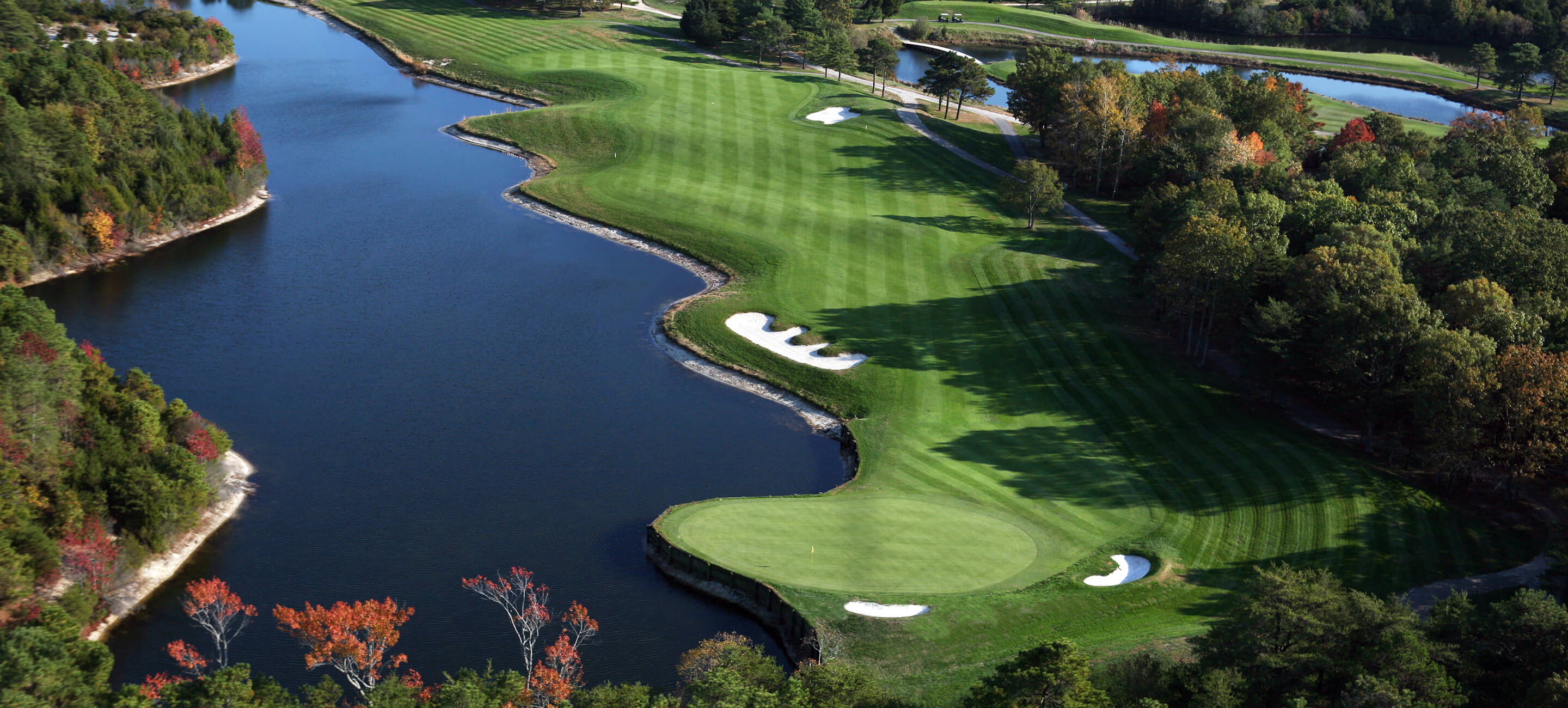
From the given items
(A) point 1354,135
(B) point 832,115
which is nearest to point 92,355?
(B) point 832,115

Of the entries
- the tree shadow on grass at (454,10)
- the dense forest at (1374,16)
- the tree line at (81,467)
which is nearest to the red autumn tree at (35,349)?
the tree line at (81,467)

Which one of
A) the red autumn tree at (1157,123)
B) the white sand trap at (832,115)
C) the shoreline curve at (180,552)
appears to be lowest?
the shoreline curve at (180,552)

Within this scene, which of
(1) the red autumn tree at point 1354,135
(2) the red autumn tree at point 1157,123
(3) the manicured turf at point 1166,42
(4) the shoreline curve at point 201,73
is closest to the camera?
(1) the red autumn tree at point 1354,135

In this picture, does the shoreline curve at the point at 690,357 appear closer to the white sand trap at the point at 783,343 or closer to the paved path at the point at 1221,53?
the white sand trap at the point at 783,343

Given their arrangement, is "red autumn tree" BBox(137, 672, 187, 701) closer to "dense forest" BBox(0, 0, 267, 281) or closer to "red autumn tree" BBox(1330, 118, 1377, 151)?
"dense forest" BBox(0, 0, 267, 281)

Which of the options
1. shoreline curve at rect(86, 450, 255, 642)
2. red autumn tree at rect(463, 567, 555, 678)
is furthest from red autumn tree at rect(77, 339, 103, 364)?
red autumn tree at rect(463, 567, 555, 678)

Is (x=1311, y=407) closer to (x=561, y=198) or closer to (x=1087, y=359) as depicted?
(x=1087, y=359)
